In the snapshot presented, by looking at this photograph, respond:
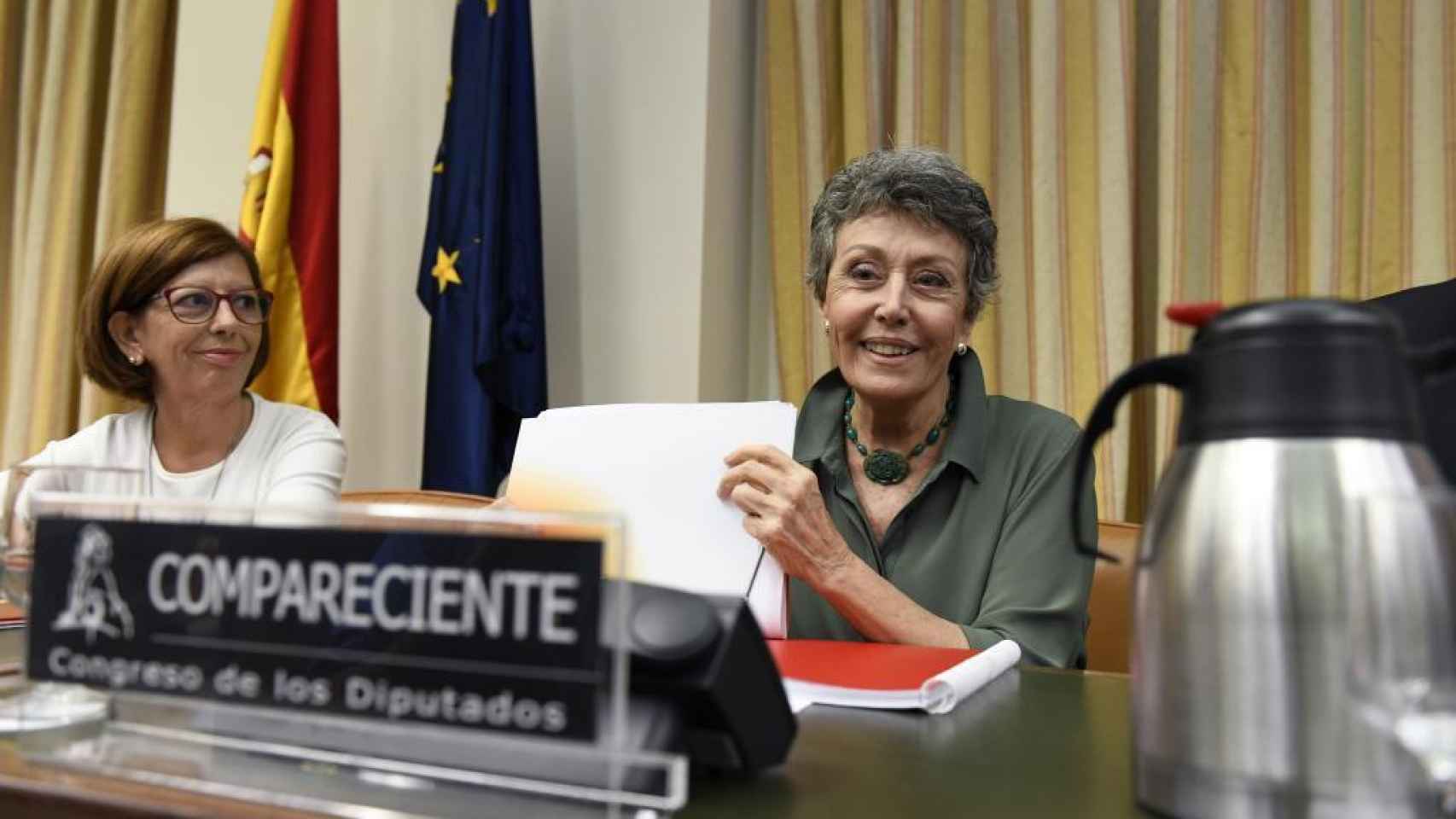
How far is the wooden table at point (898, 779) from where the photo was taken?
510mm

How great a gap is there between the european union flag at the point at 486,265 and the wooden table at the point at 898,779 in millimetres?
1982

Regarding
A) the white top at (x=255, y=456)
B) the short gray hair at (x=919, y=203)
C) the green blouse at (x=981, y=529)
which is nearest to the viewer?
the green blouse at (x=981, y=529)

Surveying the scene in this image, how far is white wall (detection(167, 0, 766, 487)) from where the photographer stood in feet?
8.70

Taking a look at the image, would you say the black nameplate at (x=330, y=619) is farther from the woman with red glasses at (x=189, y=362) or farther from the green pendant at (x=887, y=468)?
the woman with red glasses at (x=189, y=362)

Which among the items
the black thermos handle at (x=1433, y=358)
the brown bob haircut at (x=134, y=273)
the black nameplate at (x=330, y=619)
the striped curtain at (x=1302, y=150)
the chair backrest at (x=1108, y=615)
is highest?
the striped curtain at (x=1302, y=150)

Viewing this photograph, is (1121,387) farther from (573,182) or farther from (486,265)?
(573,182)

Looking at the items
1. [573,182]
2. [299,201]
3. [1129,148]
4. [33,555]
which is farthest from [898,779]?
[299,201]

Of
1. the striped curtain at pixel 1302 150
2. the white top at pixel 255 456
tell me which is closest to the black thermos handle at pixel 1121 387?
the white top at pixel 255 456

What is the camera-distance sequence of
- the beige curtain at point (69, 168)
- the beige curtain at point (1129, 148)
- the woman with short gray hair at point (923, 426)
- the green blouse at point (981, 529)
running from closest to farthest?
1. the green blouse at point (981, 529)
2. the woman with short gray hair at point (923, 426)
3. the beige curtain at point (1129, 148)
4. the beige curtain at point (69, 168)

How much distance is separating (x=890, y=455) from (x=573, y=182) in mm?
1549

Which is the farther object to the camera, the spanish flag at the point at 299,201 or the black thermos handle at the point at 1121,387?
the spanish flag at the point at 299,201

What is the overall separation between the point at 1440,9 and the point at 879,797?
7.24ft

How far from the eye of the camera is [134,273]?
204 centimetres

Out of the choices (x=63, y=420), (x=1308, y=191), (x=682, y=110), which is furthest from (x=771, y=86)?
(x=63, y=420)
